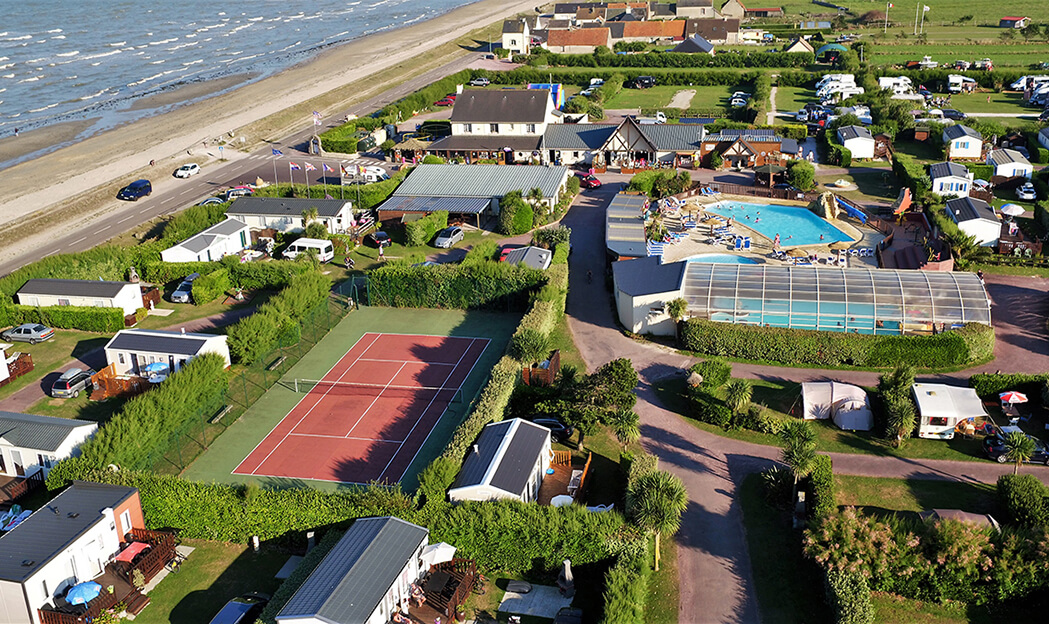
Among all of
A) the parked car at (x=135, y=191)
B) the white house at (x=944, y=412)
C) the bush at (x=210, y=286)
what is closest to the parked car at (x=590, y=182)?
the bush at (x=210, y=286)

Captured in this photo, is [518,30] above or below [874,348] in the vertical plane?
above

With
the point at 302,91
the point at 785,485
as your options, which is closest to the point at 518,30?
the point at 302,91

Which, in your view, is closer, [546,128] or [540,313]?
[540,313]

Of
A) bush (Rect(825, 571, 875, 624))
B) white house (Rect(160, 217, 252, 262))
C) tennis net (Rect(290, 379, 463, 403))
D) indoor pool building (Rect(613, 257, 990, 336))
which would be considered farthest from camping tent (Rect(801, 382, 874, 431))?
white house (Rect(160, 217, 252, 262))

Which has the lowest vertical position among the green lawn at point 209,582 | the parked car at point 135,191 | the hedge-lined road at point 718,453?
the green lawn at point 209,582

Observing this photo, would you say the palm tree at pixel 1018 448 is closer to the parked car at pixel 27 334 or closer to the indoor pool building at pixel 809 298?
the indoor pool building at pixel 809 298

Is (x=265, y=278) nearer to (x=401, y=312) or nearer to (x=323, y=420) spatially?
(x=401, y=312)
